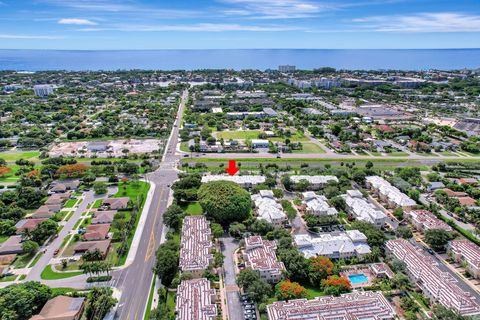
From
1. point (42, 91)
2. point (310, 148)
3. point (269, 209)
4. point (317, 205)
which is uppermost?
point (42, 91)

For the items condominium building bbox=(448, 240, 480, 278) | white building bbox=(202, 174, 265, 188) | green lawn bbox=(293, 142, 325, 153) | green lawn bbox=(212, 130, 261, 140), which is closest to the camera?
condominium building bbox=(448, 240, 480, 278)

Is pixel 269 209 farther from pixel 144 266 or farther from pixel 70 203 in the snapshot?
pixel 70 203

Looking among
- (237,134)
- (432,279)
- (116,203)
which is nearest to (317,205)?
(432,279)

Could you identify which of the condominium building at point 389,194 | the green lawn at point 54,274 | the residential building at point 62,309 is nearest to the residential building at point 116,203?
the green lawn at point 54,274

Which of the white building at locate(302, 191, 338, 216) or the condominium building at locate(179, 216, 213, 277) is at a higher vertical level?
the white building at locate(302, 191, 338, 216)

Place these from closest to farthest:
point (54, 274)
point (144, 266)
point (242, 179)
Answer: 1. point (54, 274)
2. point (144, 266)
3. point (242, 179)

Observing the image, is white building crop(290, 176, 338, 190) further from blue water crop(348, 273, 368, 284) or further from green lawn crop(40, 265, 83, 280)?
green lawn crop(40, 265, 83, 280)

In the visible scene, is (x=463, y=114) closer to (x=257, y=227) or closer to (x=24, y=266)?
(x=257, y=227)

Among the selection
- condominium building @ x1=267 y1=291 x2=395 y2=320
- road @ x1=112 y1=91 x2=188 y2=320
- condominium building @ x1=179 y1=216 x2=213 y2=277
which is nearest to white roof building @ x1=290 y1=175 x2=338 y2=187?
condominium building @ x1=179 y1=216 x2=213 y2=277

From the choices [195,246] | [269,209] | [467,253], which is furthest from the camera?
[269,209]
